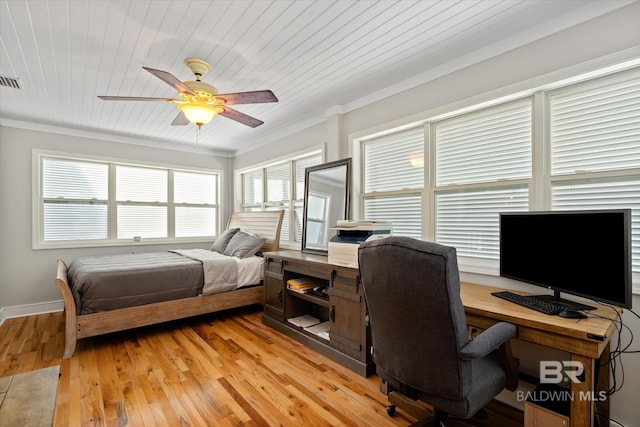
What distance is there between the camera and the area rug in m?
1.02

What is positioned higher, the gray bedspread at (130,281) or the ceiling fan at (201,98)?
the ceiling fan at (201,98)

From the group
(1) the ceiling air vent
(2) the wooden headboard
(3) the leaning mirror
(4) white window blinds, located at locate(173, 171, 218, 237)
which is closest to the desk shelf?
(3) the leaning mirror

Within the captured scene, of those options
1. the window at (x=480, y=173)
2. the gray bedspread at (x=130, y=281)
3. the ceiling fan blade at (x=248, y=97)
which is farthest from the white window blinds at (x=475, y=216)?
the gray bedspread at (x=130, y=281)

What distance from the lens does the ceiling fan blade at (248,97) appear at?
233 cm

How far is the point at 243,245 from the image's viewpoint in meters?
4.11

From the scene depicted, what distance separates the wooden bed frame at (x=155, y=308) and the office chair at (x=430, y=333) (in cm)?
262

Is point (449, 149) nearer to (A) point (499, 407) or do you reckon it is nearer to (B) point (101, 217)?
(A) point (499, 407)

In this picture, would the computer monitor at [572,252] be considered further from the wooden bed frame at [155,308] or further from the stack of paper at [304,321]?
the wooden bed frame at [155,308]

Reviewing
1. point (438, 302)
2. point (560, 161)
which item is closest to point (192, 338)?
point (438, 302)

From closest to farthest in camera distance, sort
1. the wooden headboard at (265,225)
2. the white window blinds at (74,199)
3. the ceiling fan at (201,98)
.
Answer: the ceiling fan at (201,98)
the white window blinds at (74,199)
the wooden headboard at (265,225)

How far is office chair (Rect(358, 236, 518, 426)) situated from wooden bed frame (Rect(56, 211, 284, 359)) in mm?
2617

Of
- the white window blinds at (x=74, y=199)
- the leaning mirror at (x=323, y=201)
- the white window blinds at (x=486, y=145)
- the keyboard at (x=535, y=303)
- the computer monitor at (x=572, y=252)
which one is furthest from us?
the white window blinds at (x=74, y=199)

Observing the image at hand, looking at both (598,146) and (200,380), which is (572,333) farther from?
(200,380)

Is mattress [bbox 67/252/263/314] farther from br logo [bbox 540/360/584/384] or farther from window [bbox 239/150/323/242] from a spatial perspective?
br logo [bbox 540/360/584/384]
